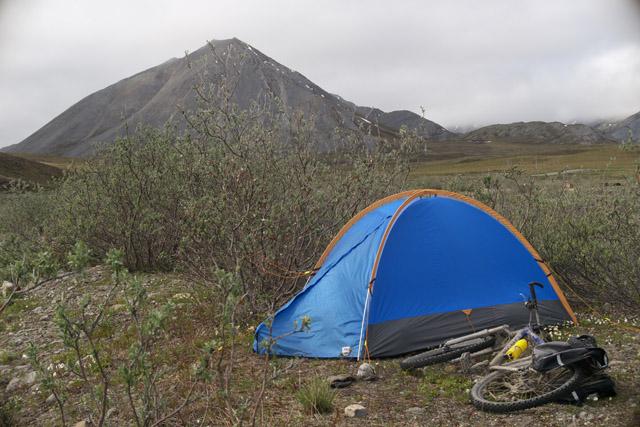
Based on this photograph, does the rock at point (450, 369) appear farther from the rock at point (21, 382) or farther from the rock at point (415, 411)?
the rock at point (21, 382)

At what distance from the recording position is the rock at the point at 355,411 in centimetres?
504

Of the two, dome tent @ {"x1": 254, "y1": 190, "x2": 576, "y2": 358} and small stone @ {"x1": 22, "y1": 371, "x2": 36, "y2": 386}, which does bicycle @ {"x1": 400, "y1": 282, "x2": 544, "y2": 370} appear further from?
small stone @ {"x1": 22, "y1": 371, "x2": 36, "y2": 386}

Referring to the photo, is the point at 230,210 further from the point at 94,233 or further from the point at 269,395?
the point at 94,233

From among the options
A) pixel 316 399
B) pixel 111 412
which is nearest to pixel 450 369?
pixel 316 399

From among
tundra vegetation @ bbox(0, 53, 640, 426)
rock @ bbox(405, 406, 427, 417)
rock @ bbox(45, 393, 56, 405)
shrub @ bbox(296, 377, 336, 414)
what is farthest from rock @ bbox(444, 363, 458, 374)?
rock @ bbox(45, 393, 56, 405)

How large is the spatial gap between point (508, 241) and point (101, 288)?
6996mm

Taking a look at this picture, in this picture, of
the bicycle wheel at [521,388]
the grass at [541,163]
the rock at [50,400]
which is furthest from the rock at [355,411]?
the grass at [541,163]

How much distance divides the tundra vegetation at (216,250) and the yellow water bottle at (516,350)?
25.2 inches

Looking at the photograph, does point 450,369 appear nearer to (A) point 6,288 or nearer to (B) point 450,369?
(B) point 450,369

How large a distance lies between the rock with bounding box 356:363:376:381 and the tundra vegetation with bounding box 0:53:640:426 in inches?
12.8

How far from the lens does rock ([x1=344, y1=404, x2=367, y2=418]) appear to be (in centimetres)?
504

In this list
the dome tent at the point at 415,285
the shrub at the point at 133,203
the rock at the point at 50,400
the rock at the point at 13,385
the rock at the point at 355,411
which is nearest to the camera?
the rock at the point at 355,411

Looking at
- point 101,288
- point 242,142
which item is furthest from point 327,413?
point 101,288

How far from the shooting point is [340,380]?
587 centimetres
